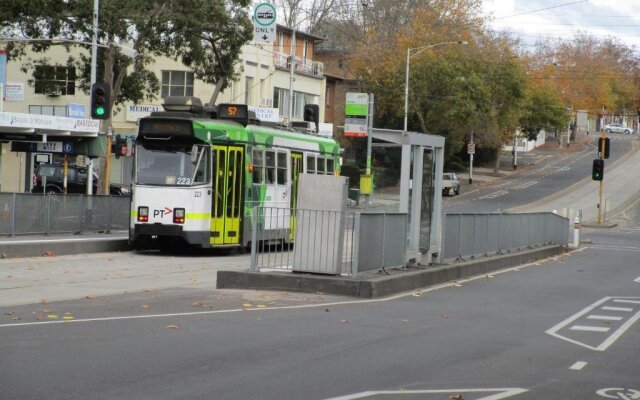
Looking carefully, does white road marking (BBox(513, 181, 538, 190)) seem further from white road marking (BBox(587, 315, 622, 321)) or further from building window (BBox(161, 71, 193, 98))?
white road marking (BBox(587, 315, 622, 321))

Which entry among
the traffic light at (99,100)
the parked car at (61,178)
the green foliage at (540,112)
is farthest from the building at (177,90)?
the green foliage at (540,112)

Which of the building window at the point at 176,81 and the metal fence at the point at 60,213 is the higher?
the building window at the point at 176,81

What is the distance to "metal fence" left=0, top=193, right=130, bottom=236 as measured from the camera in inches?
1008

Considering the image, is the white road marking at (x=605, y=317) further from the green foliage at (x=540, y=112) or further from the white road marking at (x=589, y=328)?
the green foliage at (x=540, y=112)

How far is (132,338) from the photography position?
36.9 ft

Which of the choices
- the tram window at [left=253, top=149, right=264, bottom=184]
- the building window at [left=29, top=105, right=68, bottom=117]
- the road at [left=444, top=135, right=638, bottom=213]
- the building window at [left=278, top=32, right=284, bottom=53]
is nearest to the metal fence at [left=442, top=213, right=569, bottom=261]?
the tram window at [left=253, top=149, right=264, bottom=184]

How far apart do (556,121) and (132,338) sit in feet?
282

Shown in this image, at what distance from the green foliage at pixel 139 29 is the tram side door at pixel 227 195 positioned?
46.7 feet

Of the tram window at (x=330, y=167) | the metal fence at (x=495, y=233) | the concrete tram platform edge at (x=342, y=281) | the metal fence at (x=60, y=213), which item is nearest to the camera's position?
the concrete tram platform edge at (x=342, y=281)

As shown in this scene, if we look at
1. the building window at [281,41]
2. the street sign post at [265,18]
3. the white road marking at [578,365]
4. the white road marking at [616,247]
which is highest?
the building window at [281,41]

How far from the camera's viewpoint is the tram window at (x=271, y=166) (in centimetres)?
2722

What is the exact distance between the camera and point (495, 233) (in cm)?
2544

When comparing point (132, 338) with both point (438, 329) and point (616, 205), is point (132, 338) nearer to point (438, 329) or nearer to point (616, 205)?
point (438, 329)

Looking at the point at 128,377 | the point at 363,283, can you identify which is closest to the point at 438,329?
the point at 363,283
